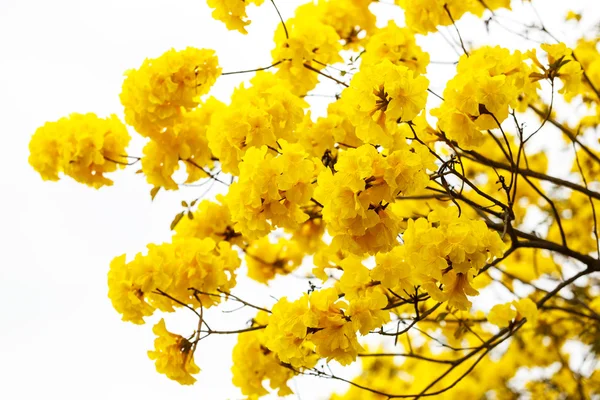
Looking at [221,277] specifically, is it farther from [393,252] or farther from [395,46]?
[395,46]

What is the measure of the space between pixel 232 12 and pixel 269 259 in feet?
3.59

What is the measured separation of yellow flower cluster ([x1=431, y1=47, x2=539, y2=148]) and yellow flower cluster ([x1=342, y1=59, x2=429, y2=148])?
0.44 feet

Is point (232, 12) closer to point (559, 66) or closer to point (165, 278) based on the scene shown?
point (165, 278)

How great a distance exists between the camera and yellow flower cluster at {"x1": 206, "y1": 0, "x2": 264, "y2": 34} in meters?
2.09

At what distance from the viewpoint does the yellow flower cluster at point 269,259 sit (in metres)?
2.88

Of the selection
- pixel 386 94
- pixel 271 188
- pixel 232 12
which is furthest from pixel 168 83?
pixel 386 94

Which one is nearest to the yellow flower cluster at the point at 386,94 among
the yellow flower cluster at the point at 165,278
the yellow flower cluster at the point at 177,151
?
the yellow flower cluster at the point at 165,278

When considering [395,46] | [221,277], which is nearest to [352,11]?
[395,46]

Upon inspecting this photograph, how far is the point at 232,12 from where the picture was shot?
6.93 ft

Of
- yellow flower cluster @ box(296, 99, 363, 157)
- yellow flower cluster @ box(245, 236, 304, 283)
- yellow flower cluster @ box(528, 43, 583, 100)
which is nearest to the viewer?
yellow flower cluster @ box(528, 43, 583, 100)

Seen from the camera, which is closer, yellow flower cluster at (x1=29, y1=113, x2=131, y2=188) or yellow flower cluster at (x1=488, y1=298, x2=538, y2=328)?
yellow flower cluster at (x1=488, y1=298, x2=538, y2=328)

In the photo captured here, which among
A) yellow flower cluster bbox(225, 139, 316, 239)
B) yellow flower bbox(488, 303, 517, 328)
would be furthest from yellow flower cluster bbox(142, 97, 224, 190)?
yellow flower bbox(488, 303, 517, 328)

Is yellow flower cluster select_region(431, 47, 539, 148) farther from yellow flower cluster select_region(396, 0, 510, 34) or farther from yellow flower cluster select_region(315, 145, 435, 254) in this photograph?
yellow flower cluster select_region(396, 0, 510, 34)

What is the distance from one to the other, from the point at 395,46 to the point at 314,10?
1.41 ft
